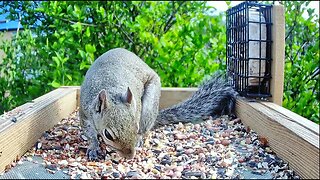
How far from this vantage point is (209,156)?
1.40 m

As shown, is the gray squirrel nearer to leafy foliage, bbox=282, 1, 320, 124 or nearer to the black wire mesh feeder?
the black wire mesh feeder

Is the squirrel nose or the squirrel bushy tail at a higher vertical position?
the squirrel bushy tail

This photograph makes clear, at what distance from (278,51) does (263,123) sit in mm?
351

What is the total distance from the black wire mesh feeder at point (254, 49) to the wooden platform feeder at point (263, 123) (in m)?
0.04

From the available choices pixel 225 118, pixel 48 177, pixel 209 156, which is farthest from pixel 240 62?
→ pixel 48 177

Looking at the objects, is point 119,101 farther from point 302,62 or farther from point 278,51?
point 302,62

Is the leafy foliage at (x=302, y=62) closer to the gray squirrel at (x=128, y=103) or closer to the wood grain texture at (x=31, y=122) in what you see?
the gray squirrel at (x=128, y=103)

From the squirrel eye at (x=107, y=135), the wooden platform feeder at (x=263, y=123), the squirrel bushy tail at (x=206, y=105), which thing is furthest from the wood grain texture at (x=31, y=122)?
the squirrel bushy tail at (x=206, y=105)

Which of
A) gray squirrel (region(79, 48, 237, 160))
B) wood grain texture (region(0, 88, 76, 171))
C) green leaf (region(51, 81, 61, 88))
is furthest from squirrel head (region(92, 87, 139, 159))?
green leaf (region(51, 81, 61, 88))

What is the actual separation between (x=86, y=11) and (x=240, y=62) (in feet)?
3.29

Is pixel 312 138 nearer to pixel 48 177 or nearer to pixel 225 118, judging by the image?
pixel 48 177

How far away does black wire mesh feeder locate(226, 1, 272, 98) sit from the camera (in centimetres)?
181

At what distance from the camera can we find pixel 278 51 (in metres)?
1.76

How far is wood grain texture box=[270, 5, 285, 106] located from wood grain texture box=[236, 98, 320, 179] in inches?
3.8
